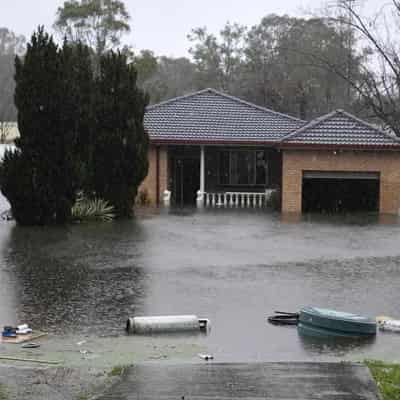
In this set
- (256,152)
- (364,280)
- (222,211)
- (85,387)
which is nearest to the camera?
(85,387)

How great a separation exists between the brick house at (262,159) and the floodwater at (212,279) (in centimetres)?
642

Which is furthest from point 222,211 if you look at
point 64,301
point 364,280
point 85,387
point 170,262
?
point 85,387

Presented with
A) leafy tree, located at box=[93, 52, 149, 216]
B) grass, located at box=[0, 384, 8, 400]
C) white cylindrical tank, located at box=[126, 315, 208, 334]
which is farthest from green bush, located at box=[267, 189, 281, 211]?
grass, located at box=[0, 384, 8, 400]

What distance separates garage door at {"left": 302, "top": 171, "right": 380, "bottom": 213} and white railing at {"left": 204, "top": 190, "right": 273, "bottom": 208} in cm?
163

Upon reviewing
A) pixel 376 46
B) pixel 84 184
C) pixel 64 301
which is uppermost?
pixel 376 46

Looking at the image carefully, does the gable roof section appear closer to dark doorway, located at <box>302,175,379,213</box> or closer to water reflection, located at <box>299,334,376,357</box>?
dark doorway, located at <box>302,175,379,213</box>

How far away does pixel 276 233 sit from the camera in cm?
2211

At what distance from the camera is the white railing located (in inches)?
1302

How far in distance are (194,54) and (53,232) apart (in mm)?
50976

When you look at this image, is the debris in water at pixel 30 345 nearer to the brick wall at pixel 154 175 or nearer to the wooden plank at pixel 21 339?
the wooden plank at pixel 21 339

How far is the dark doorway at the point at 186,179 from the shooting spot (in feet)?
118

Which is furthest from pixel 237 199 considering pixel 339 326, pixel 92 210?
pixel 339 326

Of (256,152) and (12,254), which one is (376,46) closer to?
(256,152)

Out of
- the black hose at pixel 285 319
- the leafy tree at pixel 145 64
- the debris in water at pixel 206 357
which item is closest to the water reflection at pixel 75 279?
the debris in water at pixel 206 357
